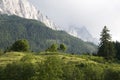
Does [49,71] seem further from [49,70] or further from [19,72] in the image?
Result: [19,72]

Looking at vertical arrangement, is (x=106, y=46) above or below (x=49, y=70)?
above

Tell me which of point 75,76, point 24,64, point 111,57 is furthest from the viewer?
point 111,57

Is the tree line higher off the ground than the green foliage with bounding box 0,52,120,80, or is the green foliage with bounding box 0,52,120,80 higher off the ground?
the tree line

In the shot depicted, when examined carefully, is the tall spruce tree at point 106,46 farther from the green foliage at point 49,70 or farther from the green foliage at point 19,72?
the green foliage at point 49,70

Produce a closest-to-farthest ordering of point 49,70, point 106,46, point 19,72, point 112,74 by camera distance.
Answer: point 49,70
point 19,72
point 112,74
point 106,46

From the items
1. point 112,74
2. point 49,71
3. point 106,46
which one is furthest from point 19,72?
→ point 106,46

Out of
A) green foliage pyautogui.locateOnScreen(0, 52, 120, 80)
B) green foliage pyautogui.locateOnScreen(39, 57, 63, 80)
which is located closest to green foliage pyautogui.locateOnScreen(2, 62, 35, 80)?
green foliage pyautogui.locateOnScreen(0, 52, 120, 80)

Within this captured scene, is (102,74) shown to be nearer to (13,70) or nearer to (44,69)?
(13,70)

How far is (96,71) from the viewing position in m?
133

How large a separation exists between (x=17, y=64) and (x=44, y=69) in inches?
1067

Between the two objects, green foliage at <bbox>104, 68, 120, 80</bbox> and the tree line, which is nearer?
green foliage at <bbox>104, 68, 120, 80</bbox>

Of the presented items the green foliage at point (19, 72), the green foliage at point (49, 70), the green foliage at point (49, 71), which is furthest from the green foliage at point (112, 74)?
the green foliage at point (49, 70)

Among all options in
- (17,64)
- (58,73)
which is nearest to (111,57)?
(17,64)

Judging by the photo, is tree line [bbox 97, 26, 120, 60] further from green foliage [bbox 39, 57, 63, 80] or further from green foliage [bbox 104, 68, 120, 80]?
green foliage [bbox 39, 57, 63, 80]
